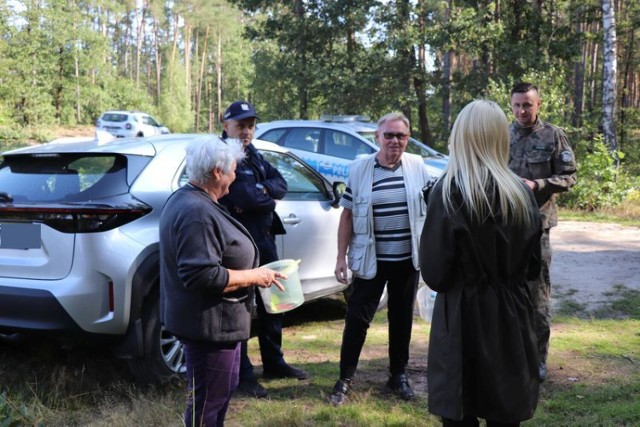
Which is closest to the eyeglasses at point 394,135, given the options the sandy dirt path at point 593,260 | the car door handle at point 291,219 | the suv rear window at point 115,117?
the car door handle at point 291,219

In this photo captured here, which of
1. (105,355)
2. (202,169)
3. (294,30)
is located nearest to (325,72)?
(294,30)

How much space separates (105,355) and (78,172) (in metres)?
1.43

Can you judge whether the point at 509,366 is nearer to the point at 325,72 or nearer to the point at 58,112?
the point at 325,72

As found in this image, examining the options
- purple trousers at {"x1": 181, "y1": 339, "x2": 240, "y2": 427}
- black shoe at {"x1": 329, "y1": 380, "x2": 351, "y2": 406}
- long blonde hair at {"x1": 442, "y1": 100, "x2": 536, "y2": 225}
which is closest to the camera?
long blonde hair at {"x1": 442, "y1": 100, "x2": 536, "y2": 225}

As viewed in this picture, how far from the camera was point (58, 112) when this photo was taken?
3891 cm

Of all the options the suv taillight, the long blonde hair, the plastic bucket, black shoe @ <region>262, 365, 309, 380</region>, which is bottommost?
black shoe @ <region>262, 365, 309, 380</region>

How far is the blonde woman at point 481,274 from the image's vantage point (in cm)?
237

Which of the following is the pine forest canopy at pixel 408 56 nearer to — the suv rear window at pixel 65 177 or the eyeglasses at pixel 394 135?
the eyeglasses at pixel 394 135

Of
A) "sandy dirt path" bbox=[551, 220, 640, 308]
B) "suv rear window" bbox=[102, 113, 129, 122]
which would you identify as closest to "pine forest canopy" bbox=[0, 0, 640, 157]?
"suv rear window" bbox=[102, 113, 129, 122]

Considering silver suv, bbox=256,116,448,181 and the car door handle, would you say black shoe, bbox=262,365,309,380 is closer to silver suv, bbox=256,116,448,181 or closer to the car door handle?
the car door handle

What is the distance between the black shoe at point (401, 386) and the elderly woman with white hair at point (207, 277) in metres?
1.52

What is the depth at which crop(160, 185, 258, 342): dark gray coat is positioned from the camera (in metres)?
2.52

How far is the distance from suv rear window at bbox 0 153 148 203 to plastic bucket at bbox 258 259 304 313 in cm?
130

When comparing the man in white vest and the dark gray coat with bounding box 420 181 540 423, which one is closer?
the dark gray coat with bounding box 420 181 540 423
